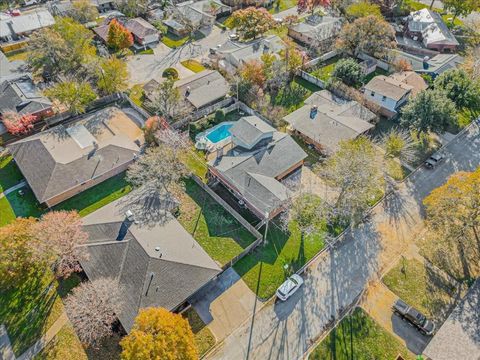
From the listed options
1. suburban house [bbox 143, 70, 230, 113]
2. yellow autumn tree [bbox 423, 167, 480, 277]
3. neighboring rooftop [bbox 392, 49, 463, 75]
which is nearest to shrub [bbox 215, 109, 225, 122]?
suburban house [bbox 143, 70, 230, 113]

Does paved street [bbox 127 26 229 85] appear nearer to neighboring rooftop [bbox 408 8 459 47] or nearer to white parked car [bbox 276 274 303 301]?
neighboring rooftop [bbox 408 8 459 47]

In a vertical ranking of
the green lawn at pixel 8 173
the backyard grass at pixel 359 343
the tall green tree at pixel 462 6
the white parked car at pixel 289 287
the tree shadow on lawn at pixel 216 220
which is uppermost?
the tall green tree at pixel 462 6

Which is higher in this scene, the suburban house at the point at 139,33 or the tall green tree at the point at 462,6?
the tall green tree at the point at 462,6

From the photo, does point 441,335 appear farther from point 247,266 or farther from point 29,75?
point 29,75

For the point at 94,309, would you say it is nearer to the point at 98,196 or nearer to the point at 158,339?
the point at 158,339

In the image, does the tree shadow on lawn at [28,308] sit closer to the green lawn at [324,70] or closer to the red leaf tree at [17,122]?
the red leaf tree at [17,122]

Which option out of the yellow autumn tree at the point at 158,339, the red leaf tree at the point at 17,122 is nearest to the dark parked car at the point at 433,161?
the yellow autumn tree at the point at 158,339
